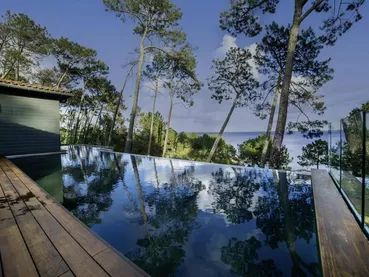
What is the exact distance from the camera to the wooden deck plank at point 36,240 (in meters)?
1.31

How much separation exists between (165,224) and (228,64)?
36.9 feet

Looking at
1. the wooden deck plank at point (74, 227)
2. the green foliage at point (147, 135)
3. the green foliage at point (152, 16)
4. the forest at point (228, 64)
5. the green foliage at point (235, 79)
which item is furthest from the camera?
the green foliage at point (147, 135)

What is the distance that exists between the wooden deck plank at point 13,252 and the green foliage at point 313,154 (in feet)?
43.6

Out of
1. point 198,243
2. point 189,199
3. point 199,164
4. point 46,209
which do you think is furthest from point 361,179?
point 199,164

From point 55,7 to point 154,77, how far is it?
6.58m

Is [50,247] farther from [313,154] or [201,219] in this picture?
[313,154]

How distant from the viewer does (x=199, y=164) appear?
6219mm

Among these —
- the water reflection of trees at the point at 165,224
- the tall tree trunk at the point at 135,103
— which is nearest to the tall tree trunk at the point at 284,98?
the water reflection of trees at the point at 165,224

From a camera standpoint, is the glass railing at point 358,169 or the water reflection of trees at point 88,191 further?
the water reflection of trees at point 88,191

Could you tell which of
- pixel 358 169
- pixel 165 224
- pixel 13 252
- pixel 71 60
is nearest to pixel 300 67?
pixel 358 169

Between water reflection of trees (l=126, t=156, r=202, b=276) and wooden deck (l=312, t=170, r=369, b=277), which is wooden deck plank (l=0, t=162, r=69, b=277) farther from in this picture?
wooden deck (l=312, t=170, r=369, b=277)

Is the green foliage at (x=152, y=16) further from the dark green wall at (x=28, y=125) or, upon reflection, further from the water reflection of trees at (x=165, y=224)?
the water reflection of trees at (x=165, y=224)

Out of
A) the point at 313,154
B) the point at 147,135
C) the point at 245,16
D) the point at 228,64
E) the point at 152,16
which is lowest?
the point at 313,154

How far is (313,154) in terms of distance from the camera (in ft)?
39.5
